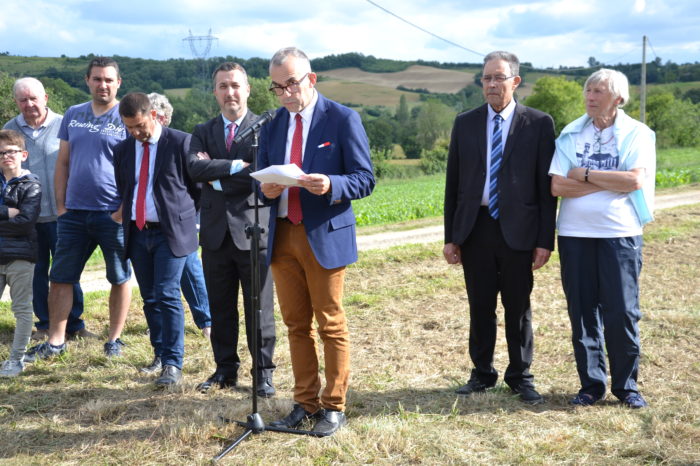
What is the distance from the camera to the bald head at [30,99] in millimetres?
6672

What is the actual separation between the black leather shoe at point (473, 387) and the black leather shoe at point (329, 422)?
1.11 meters

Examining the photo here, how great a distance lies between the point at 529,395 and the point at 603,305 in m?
0.83

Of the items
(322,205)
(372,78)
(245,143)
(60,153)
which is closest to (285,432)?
(322,205)

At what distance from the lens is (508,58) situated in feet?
16.0

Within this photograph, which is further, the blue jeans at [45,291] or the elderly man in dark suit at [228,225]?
the blue jeans at [45,291]

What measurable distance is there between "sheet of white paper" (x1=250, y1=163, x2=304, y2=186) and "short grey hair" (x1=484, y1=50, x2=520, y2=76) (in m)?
1.73

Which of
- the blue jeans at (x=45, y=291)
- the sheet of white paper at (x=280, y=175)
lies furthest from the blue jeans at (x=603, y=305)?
the blue jeans at (x=45, y=291)

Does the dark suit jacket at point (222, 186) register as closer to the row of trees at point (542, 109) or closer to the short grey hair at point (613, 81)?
the short grey hair at point (613, 81)

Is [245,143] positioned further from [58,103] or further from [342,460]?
[58,103]

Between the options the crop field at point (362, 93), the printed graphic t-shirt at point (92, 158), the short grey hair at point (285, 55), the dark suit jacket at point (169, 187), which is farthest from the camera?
the crop field at point (362, 93)

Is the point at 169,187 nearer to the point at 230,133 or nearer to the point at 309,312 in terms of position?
the point at 230,133

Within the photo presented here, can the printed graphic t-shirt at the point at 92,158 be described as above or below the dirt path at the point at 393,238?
above

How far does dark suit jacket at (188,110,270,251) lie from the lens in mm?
5219

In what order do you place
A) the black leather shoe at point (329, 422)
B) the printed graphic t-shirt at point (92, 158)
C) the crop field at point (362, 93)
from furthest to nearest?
the crop field at point (362, 93), the printed graphic t-shirt at point (92, 158), the black leather shoe at point (329, 422)
